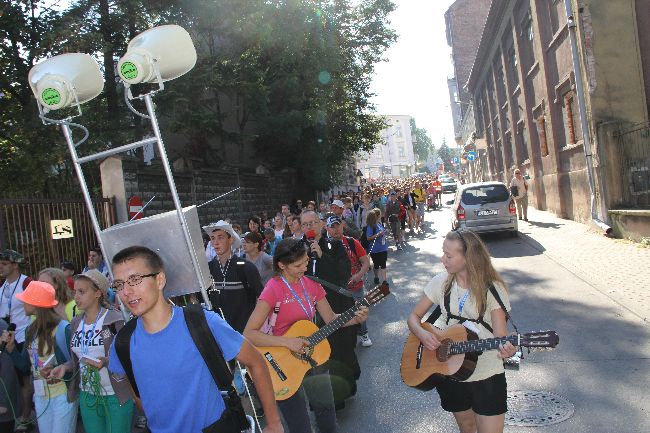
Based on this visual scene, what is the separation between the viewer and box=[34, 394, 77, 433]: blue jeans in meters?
4.23

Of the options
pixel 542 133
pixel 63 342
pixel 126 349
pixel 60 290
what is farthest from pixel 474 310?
pixel 542 133

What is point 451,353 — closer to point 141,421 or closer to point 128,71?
point 141,421

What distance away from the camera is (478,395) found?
3.38 metres

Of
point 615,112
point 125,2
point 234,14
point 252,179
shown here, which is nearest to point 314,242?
point 615,112

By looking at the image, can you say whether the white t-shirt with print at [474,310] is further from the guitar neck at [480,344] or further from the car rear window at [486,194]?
the car rear window at [486,194]

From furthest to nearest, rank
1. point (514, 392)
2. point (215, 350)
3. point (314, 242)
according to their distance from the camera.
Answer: point (314, 242) < point (514, 392) < point (215, 350)

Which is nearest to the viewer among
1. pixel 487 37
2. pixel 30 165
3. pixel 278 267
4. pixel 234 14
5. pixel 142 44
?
pixel 142 44

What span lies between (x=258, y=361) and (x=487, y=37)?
104ft

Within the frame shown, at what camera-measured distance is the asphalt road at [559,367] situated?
464cm

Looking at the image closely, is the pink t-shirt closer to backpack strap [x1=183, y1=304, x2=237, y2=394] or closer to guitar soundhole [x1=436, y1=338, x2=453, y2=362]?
guitar soundhole [x1=436, y1=338, x2=453, y2=362]

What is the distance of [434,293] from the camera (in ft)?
12.2

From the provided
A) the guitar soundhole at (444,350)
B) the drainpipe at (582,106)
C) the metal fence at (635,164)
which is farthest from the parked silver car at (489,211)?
the guitar soundhole at (444,350)

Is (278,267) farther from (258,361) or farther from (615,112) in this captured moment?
(615,112)

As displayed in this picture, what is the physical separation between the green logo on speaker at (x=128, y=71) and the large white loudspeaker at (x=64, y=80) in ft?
1.36
